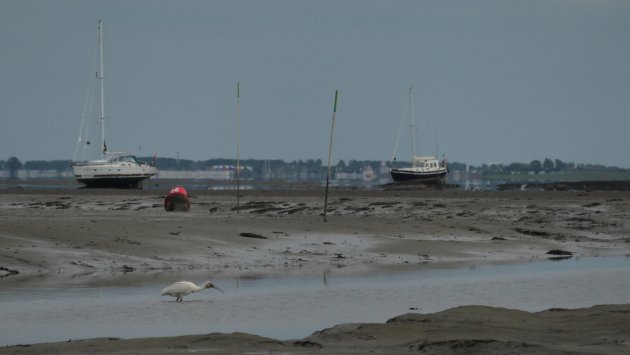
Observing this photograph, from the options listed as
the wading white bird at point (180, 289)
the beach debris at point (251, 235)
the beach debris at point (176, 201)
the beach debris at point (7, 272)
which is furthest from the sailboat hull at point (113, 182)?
the wading white bird at point (180, 289)

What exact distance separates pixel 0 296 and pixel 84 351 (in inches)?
294

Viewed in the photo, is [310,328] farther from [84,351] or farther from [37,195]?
[37,195]

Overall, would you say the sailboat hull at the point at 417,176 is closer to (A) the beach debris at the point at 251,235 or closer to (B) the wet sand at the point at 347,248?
(B) the wet sand at the point at 347,248

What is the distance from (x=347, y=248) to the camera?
1435 inches

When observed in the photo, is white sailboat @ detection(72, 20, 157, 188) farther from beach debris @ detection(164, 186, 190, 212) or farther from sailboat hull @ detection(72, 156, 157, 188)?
beach debris @ detection(164, 186, 190, 212)

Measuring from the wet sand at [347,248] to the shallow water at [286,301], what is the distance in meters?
1.79

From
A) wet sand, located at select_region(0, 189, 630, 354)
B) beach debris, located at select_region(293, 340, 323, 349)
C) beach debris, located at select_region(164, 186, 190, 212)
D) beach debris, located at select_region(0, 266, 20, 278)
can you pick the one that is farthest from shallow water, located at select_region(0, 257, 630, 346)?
beach debris, located at select_region(164, 186, 190, 212)

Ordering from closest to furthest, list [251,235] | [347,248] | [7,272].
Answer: [7,272], [347,248], [251,235]

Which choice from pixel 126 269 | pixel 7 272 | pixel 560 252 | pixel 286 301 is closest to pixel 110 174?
pixel 560 252

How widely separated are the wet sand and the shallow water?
1791mm

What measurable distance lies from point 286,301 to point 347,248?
1269 centimetres

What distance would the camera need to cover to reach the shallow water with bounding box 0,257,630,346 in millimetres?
19812

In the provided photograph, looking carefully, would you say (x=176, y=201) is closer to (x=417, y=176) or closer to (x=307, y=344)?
(x=307, y=344)

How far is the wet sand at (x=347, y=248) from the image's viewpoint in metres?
16.9
